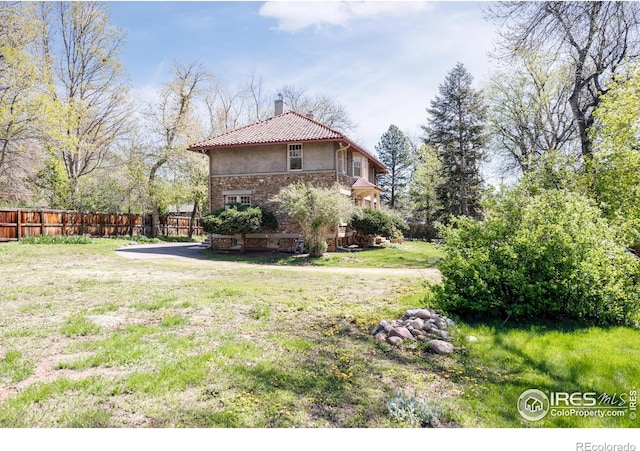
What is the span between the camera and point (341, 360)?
4137mm

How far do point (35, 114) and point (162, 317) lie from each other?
51.1ft

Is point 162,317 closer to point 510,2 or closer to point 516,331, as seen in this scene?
point 516,331

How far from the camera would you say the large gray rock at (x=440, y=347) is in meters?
4.47

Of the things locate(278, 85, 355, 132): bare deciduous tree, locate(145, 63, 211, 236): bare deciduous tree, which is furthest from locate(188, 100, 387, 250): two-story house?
locate(278, 85, 355, 132): bare deciduous tree

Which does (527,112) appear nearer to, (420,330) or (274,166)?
(274,166)

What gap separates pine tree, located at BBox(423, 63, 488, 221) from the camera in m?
29.8

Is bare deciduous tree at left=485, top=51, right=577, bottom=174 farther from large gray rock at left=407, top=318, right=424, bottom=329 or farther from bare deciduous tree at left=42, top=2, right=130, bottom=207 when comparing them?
bare deciduous tree at left=42, top=2, right=130, bottom=207

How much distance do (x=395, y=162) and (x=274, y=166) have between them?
2886 centimetres

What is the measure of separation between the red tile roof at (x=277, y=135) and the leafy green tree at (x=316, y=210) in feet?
10.8

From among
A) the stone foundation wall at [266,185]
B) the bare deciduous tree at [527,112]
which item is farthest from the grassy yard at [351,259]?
the bare deciduous tree at [527,112]

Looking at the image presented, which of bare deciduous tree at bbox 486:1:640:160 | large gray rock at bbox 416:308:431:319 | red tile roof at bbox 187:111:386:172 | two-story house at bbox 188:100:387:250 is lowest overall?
large gray rock at bbox 416:308:431:319

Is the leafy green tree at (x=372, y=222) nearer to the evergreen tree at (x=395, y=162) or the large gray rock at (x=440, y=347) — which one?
the large gray rock at (x=440, y=347)

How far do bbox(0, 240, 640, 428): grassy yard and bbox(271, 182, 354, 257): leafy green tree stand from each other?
25.9 feet
